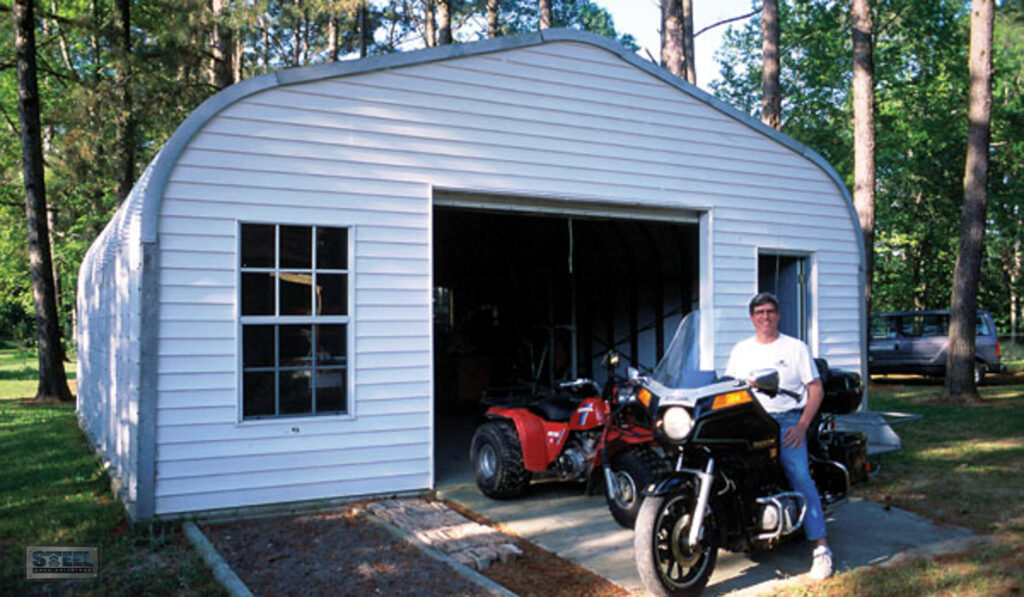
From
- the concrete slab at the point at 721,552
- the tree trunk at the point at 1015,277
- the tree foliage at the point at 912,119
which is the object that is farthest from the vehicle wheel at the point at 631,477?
the tree trunk at the point at 1015,277

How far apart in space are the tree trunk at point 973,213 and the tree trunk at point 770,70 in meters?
3.89

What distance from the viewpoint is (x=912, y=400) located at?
13.8m

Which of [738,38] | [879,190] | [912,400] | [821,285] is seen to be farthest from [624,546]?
[738,38]

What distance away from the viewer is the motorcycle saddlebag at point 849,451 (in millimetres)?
5184

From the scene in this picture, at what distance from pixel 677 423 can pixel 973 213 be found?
12032 millimetres

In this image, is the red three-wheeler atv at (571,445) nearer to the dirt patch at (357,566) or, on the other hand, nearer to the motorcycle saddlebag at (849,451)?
the dirt patch at (357,566)

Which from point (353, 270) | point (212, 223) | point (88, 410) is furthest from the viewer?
point (88, 410)

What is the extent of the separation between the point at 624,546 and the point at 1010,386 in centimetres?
1500

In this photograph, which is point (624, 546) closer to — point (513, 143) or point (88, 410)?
point (513, 143)

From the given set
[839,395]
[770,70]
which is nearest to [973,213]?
[770,70]

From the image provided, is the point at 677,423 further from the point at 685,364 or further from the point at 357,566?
the point at 357,566

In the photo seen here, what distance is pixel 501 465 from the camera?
6156 millimetres

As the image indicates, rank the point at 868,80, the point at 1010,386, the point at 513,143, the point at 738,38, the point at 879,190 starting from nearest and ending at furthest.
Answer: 1. the point at 513,143
2. the point at 868,80
3. the point at 1010,386
4. the point at 879,190
5. the point at 738,38

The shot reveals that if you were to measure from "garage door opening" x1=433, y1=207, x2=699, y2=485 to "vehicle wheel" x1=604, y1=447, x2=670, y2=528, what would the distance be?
4582mm
